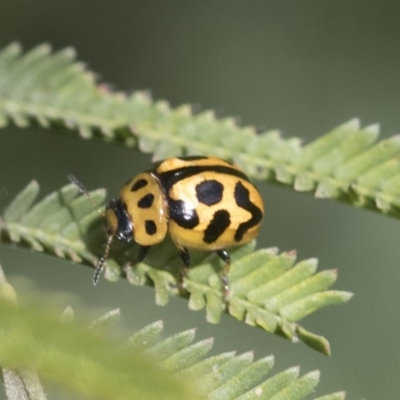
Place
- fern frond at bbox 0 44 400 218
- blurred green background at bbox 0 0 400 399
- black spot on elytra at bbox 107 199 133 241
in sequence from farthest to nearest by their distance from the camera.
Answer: blurred green background at bbox 0 0 400 399
black spot on elytra at bbox 107 199 133 241
fern frond at bbox 0 44 400 218

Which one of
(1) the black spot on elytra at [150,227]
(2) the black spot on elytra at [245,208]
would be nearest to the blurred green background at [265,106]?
(1) the black spot on elytra at [150,227]

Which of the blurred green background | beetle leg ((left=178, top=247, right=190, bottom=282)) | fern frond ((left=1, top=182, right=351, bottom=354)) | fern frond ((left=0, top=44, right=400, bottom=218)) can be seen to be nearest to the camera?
fern frond ((left=1, top=182, right=351, bottom=354))

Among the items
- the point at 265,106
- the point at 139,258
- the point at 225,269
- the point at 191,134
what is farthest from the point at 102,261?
the point at 265,106

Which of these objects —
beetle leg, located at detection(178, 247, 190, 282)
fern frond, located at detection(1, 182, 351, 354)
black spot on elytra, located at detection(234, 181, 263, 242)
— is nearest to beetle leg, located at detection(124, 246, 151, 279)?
fern frond, located at detection(1, 182, 351, 354)

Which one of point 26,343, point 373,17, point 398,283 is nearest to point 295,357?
point 398,283

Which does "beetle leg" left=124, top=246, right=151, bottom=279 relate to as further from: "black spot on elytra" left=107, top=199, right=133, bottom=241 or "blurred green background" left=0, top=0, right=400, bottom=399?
"blurred green background" left=0, top=0, right=400, bottom=399

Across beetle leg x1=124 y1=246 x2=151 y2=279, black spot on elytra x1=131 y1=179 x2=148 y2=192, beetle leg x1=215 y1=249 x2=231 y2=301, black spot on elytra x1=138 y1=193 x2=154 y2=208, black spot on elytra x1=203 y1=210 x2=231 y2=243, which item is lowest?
beetle leg x1=215 y1=249 x2=231 y2=301

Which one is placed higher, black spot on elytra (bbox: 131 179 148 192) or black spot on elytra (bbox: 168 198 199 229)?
black spot on elytra (bbox: 131 179 148 192)

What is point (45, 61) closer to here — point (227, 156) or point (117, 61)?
point (227, 156)
